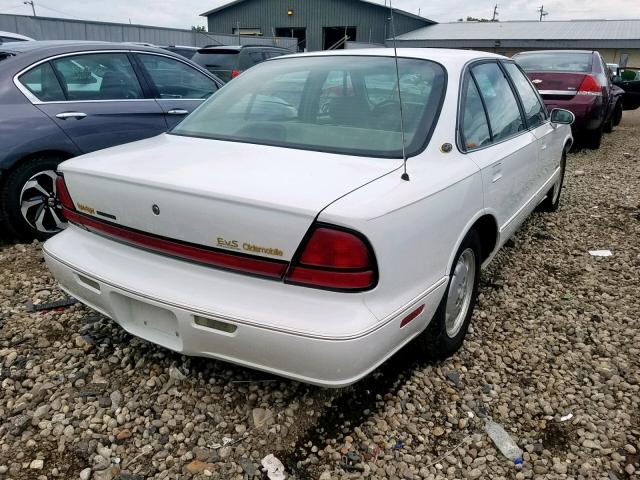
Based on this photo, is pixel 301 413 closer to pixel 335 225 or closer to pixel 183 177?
pixel 335 225

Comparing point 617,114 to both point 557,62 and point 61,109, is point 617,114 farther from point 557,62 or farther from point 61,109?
point 61,109

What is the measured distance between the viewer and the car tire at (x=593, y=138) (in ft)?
28.8

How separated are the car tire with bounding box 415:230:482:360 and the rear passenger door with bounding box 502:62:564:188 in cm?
147

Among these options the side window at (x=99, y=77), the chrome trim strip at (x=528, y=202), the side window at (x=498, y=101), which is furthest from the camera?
the side window at (x=99, y=77)

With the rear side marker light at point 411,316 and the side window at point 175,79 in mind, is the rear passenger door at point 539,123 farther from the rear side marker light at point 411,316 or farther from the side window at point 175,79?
the side window at point 175,79

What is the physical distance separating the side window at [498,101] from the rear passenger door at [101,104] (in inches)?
116

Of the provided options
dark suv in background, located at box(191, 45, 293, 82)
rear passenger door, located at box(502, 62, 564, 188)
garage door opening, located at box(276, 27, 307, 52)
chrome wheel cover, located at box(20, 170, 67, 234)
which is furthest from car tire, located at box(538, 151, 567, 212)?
garage door opening, located at box(276, 27, 307, 52)

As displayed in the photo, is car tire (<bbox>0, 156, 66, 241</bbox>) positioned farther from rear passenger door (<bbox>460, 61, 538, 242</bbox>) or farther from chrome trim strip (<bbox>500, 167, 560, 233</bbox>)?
chrome trim strip (<bbox>500, 167, 560, 233</bbox>)

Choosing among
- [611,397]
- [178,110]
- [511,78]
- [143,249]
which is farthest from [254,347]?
[178,110]

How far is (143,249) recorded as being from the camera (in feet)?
7.26

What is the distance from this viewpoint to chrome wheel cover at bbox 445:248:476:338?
2.66 meters

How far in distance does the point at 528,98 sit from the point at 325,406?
2.89m

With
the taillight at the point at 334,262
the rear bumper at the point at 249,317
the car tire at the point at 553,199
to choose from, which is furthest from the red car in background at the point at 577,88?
the taillight at the point at 334,262

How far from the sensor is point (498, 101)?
3252mm
